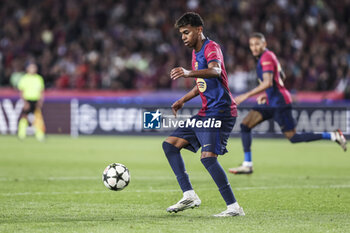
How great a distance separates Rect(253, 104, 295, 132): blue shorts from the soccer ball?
3.91m

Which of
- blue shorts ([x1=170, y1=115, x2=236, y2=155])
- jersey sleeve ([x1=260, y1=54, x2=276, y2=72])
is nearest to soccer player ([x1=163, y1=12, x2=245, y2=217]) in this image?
blue shorts ([x1=170, y1=115, x2=236, y2=155])

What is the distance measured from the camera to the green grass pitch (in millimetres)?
6348

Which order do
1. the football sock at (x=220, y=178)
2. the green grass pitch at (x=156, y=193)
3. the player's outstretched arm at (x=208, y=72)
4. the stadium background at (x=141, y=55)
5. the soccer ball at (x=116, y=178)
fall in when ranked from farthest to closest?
1. the stadium background at (x=141, y=55)
2. the soccer ball at (x=116, y=178)
3. the football sock at (x=220, y=178)
4. the green grass pitch at (x=156, y=193)
5. the player's outstretched arm at (x=208, y=72)

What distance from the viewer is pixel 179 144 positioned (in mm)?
7066

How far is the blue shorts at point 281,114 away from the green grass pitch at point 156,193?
2.73 feet

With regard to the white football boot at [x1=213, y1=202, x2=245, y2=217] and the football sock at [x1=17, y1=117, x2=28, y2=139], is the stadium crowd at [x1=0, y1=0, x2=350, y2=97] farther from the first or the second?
the white football boot at [x1=213, y1=202, x2=245, y2=217]

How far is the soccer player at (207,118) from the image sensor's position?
6715 mm

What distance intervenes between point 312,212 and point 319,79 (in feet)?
48.2

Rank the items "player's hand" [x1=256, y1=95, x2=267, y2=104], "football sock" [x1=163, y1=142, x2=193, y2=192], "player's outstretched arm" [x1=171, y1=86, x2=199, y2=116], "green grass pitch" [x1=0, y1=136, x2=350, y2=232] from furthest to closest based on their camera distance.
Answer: "player's hand" [x1=256, y1=95, x2=267, y2=104] < "player's outstretched arm" [x1=171, y1=86, x2=199, y2=116] < "football sock" [x1=163, y1=142, x2=193, y2=192] < "green grass pitch" [x1=0, y1=136, x2=350, y2=232]

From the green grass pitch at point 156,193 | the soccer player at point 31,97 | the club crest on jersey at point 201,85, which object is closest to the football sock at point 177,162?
the green grass pitch at point 156,193

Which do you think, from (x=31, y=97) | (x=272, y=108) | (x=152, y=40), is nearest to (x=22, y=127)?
(x=31, y=97)

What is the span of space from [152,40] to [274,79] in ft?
42.9

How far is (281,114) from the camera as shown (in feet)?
36.2

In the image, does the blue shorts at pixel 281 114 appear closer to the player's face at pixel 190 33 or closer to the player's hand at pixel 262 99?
the player's hand at pixel 262 99
